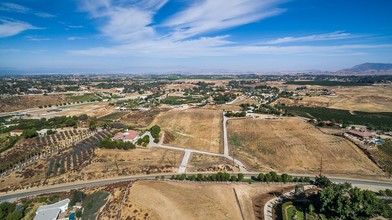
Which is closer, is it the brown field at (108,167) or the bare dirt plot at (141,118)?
the brown field at (108,167)

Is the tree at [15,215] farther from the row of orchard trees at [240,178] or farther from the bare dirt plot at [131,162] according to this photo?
the row of orchard trees at [240,178]

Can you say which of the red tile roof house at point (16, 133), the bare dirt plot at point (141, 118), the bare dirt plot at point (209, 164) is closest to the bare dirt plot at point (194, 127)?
the bare dirt plot at point (141, 118)

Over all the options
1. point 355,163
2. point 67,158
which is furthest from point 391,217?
point 67,158

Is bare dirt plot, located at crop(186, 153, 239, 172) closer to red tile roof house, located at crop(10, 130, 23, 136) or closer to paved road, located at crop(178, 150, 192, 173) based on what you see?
paved road, located at crop(178, 150, 192, 173)

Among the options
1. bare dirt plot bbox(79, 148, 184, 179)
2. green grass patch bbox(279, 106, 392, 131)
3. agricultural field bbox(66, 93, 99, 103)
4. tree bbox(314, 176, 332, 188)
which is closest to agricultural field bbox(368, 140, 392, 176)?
tree bbox(314, 176, 332, 188)

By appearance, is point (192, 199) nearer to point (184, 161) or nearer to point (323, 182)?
point (184, 161)

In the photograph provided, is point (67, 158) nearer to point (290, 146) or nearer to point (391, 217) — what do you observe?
point (290, 146)

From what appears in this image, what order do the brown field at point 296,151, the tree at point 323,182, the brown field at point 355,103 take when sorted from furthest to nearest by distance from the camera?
the brown field at point 355,103 → the brown field at point 296,151 → the tree at point 323,182
